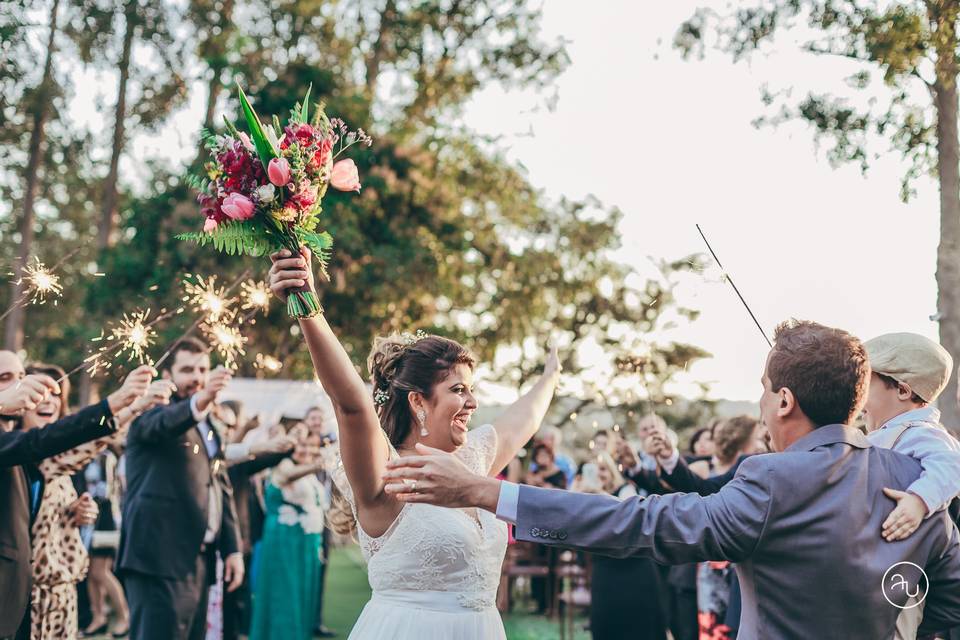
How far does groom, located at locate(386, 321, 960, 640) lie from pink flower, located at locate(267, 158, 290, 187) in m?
1.14

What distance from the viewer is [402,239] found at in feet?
56.0

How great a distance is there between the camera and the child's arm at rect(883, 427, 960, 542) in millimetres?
2646

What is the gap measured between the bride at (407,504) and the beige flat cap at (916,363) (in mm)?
1651

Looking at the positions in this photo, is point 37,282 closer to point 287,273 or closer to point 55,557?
point 287,273

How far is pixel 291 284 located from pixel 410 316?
14.3 meters

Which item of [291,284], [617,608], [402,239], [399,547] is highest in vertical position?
[402,239]

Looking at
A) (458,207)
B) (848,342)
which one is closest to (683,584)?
(848,342)

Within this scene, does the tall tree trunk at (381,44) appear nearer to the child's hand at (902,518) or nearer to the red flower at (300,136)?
the red flower at (300,136)

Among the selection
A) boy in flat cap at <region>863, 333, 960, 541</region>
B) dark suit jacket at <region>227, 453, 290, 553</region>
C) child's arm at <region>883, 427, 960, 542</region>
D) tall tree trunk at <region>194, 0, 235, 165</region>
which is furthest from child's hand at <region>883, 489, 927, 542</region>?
tall tree trunk at <region>194, 0, 235, 165</region>

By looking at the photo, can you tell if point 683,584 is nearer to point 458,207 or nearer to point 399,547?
point 399,547

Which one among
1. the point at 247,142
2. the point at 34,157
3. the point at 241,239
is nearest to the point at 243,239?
the point at 241,239

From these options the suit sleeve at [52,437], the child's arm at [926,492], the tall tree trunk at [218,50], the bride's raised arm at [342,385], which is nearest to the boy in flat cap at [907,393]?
the child's arm at [926,492]

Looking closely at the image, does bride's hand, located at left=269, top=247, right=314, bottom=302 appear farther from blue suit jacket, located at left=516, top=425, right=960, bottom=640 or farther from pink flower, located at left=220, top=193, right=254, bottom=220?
blue suit jacket, located at left=516, top=425, right=960, bottom=640

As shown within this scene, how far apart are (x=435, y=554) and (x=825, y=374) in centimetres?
163
